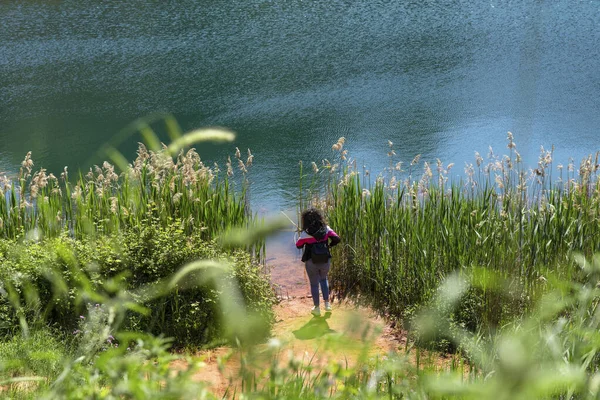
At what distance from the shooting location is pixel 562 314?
5.11m

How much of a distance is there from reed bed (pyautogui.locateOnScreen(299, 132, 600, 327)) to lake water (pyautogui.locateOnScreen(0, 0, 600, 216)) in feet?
10.3

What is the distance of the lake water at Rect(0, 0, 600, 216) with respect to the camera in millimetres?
12352

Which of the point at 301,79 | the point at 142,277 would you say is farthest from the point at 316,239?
the point at 301,79

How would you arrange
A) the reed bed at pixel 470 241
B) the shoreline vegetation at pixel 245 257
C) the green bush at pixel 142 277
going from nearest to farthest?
1. the shoreline vegetation at pixel 245 257
2. the green bush at pixel 142 277
3. the reed bed at pixel 470 241

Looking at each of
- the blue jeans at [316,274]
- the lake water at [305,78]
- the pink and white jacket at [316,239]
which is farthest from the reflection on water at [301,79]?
the pink and white jacket at [316,239]

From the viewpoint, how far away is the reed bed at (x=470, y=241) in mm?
5586

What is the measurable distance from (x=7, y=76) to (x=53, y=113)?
320 cm

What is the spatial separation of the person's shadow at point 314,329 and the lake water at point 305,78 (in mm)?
3600

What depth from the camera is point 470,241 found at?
19.5ft

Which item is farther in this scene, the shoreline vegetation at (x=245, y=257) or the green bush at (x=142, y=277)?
the green bush at (x=142, y=277)

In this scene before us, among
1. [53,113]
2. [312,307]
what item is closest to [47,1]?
[53,113]

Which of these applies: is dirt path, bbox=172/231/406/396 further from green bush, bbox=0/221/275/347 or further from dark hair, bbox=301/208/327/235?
dark hair, bbox=301/208/327/235

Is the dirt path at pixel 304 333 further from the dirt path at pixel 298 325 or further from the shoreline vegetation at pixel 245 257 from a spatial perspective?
the shoreline vegetation at pixel 245 257

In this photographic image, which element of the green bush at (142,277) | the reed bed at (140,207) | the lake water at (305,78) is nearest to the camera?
the green bush at (142,277)
